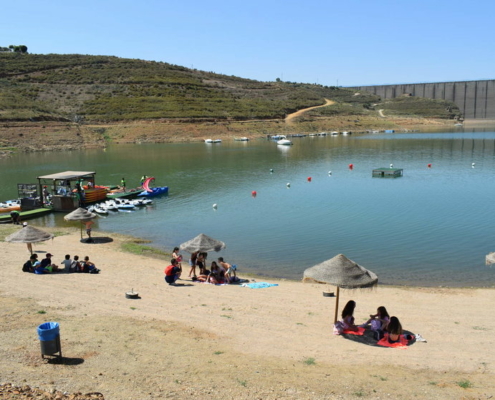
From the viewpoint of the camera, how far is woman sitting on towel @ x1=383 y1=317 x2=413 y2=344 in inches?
474

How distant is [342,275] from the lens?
1310cm

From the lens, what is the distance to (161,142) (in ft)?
346

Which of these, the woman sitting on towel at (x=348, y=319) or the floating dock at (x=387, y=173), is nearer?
the woman sitting on towel at (x=348, y=319)

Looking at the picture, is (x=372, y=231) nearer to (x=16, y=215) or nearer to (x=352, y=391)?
(x=352, y=391)

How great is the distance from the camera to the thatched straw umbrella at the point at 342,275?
511 inches

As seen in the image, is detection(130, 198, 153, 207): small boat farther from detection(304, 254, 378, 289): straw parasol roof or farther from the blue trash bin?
the blue trash bin

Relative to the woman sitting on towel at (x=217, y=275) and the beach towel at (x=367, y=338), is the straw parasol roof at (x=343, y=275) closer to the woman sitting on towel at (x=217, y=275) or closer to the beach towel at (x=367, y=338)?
the beach towel at (x=367, y=338)

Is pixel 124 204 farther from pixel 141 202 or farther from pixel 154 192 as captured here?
pixel 154 192

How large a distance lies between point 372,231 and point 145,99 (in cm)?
10474

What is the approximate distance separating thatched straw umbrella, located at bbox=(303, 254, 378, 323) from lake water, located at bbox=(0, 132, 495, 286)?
6627 mm

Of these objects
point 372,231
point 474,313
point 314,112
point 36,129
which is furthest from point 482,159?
point 314,112

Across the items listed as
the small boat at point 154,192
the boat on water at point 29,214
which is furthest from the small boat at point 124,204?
the boat on water at point 29,214

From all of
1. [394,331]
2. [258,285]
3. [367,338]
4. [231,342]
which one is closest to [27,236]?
[258,285]

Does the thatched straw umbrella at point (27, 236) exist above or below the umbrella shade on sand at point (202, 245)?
above
